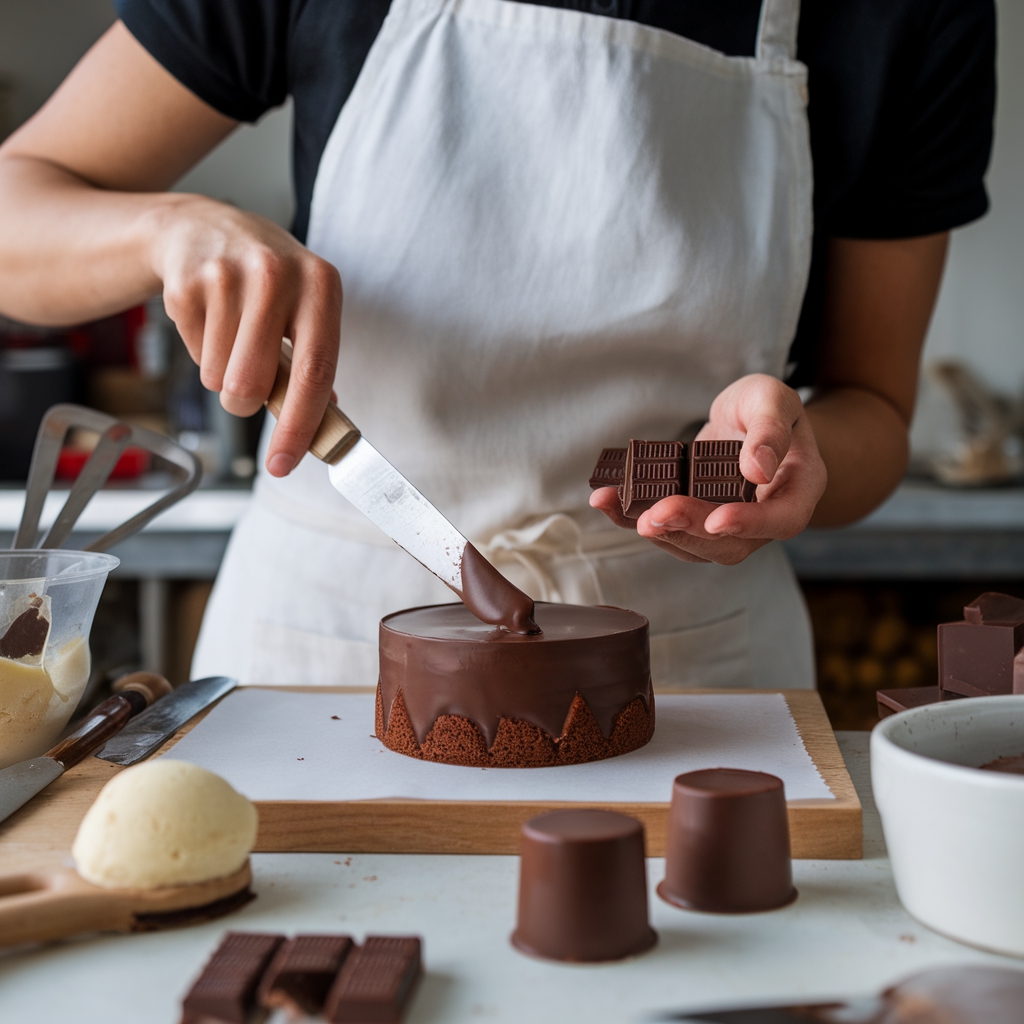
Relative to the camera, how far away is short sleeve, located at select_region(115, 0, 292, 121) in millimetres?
1220

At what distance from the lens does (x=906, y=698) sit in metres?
0.92

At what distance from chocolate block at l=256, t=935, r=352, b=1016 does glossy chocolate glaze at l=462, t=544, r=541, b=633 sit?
15.2 inches

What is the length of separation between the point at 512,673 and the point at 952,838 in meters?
0.38

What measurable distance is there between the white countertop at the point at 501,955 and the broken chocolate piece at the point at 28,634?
32 centimetres

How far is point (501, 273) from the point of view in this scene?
1239 mm

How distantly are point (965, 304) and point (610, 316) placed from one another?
6.79 ft

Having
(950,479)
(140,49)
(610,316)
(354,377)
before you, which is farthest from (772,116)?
(950,479)

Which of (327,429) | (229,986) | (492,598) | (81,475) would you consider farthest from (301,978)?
(81,475)

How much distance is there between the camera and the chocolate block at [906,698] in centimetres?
91

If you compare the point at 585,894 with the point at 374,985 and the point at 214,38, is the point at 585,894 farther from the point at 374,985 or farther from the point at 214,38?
the point at 214,38

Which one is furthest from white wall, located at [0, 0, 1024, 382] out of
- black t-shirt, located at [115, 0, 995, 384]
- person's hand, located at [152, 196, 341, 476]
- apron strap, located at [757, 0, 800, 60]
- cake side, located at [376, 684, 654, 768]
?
cake side, located at [376, 684, 654, 768]

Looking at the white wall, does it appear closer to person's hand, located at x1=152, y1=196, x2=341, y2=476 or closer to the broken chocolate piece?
person's hand, located at x1=152, y1=196, x2=341, y2=476

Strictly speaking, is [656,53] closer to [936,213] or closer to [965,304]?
[936,213]

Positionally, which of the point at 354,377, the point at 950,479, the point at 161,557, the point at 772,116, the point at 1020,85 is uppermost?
the point at 1020,85
